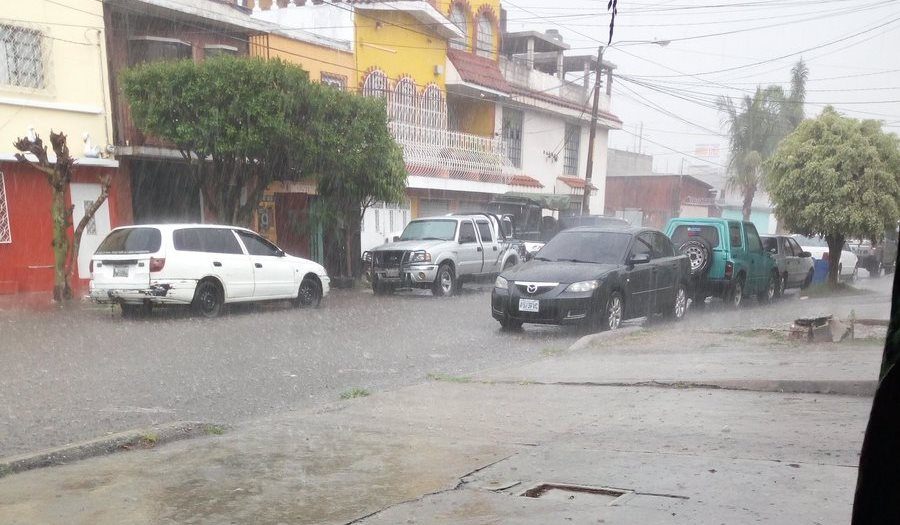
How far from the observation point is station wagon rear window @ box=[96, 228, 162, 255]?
12.3m

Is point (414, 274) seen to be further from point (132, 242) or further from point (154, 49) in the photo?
point (154, 49)

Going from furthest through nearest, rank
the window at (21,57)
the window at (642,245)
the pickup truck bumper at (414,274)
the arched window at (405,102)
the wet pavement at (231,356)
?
the arched window at (405,102), the pickup truck bumper at (414,274), the window at (21,57), the window at (642,245), the wet pavement at (231,356)

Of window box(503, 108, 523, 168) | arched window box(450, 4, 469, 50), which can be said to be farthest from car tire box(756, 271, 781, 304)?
window box(503, 108, 523, 168)

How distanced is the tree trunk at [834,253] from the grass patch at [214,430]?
53.5ft

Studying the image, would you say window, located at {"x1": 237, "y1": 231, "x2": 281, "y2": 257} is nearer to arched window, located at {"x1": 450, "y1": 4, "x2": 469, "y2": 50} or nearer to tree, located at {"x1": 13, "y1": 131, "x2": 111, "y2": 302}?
tree, located at {"x1": 13, "y1": 131, "x2": 111, "y2": 302}

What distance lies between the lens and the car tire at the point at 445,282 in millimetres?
17062

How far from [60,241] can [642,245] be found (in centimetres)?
1079

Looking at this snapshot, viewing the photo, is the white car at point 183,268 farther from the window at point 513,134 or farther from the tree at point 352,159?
the window at point 513,134

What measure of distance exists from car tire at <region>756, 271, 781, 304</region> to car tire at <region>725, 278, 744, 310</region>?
4.18ft

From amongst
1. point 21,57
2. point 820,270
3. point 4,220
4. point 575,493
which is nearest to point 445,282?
point 4,220

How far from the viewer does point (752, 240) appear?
15680 mm

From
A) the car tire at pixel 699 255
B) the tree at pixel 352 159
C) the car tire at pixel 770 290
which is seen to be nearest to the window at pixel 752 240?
the car tire at pixel 770 290

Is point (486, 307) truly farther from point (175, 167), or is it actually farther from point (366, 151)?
point (175, 167)

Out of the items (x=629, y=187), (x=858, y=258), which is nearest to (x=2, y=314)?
(x=858, y=258)
